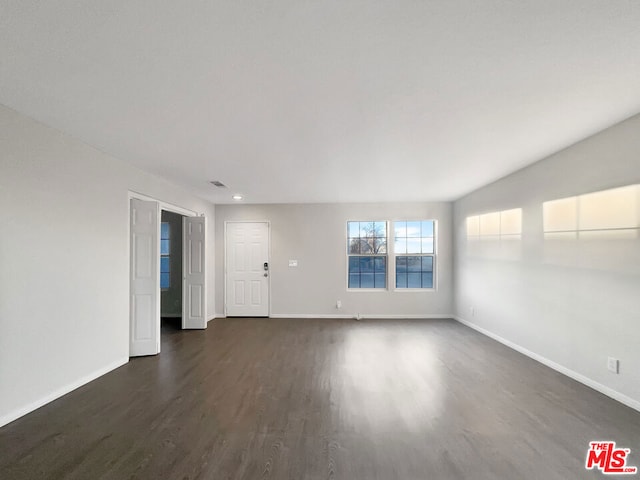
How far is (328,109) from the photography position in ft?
7.67

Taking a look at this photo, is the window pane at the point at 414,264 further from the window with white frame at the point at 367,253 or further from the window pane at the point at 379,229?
the window pane at the point at 379,229

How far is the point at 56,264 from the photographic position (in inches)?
112

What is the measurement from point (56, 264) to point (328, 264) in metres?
4.60

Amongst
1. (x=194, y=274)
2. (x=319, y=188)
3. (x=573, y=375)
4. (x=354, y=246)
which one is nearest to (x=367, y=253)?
(x=354, y=246)

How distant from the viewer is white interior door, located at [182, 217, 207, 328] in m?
5.68

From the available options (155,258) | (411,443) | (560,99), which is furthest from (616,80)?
(155,258)

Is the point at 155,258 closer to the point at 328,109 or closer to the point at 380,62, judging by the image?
the point at 328,109

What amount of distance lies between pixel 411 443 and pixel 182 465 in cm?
154

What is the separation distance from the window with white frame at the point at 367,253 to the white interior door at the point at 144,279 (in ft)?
12.5

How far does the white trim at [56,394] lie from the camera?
2.44 m

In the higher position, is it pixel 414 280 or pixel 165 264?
pixel 165 264

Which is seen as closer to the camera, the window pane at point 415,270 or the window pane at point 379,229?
the window pane at point 415,270

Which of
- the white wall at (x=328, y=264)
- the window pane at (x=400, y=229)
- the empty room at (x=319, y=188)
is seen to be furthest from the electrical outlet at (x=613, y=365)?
the window pane at (x=400, y=229)

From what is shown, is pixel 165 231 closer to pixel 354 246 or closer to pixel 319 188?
pixel 319 188
